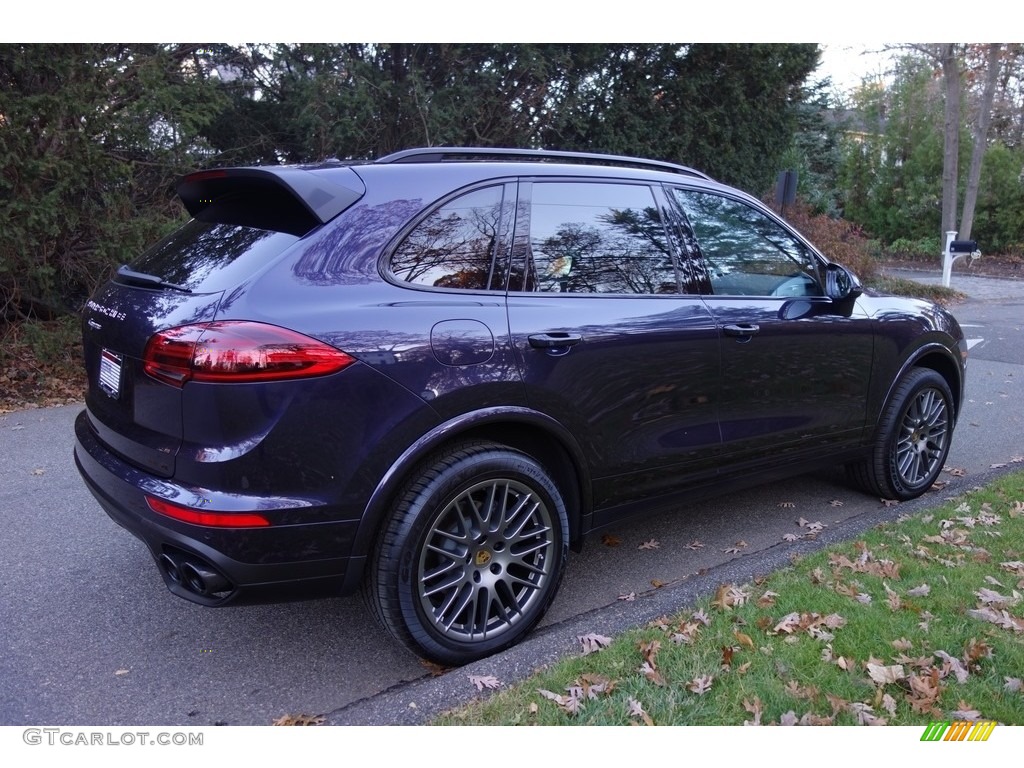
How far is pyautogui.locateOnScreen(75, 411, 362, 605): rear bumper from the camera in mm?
2594

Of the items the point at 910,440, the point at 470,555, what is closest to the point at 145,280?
the point at 470,555

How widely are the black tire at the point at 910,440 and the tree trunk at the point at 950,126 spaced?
19.7 meters

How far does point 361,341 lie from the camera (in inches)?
106

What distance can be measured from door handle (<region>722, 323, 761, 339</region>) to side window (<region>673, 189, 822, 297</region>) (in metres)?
0.19

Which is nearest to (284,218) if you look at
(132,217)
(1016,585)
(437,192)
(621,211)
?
(437,192)

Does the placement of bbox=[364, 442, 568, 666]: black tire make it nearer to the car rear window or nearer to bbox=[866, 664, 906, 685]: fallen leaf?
the car rear window

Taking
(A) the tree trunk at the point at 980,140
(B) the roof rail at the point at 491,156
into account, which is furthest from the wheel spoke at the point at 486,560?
(A) the tree trunk at the point at 980,140

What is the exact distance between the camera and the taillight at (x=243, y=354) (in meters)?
2.54

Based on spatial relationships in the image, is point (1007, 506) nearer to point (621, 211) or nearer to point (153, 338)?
point (621, 211)

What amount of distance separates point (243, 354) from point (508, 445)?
3.63 ft

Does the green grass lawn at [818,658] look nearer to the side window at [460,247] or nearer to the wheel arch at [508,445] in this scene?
the wheel arch at [508,445]

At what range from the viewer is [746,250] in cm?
410

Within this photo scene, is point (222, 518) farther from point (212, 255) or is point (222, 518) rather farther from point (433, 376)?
point (212, 255)

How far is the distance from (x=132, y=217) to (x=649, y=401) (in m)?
6.90
